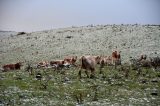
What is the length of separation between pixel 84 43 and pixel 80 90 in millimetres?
35517

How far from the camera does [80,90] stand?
20.0 metres

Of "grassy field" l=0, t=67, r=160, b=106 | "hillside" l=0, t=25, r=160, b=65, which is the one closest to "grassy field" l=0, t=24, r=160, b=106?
"grassy field" l=0, t=67, r=160, b=106

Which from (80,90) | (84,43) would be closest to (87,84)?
(80,90)

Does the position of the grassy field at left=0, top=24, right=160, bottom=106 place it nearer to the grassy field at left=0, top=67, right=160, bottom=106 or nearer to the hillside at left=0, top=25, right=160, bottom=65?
the grassy field at left=0, top=67, right=160, bottom=106

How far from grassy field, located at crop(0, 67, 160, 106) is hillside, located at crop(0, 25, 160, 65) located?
16571 mm

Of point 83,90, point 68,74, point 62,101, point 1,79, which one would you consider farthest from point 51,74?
point 62,101

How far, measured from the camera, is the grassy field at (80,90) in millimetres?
17250

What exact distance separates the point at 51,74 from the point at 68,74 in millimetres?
1331

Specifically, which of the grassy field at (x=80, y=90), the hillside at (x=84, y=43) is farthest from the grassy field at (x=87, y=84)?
the hillside at (x=84, y=43)

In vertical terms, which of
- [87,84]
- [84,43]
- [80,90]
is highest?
[84,43]

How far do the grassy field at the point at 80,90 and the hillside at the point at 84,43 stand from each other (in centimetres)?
1657

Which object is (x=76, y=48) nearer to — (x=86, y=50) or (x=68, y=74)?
(x=86, y=50)

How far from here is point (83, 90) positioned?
20031 millimetres

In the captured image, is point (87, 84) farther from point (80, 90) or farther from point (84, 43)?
point (84, 43)
